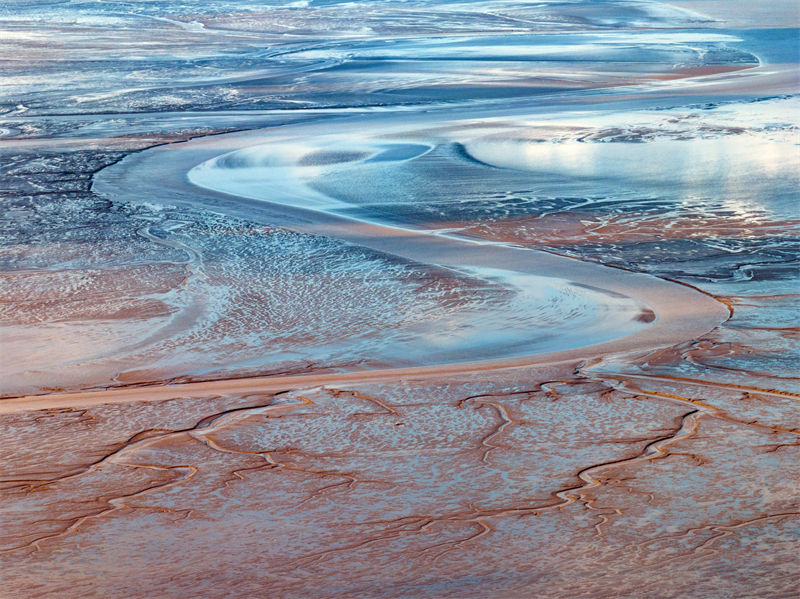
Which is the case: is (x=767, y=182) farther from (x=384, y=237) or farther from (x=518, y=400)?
(x=518, y=400)

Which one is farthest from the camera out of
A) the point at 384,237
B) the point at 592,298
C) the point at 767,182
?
the point at 767,182

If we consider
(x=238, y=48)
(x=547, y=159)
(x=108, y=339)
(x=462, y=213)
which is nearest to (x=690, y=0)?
(x=238, y=48)

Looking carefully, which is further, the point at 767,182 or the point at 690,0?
the point at 690,0

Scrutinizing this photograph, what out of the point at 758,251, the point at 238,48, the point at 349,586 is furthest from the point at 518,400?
the point at 238,48

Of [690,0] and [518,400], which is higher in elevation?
[690,0]

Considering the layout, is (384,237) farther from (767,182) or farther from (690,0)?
(690,0)

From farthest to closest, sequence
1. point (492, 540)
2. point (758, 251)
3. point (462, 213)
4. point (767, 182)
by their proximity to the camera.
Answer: point (767, 182)
point (462, 213)
point (758, 251)
point (492, 540)
